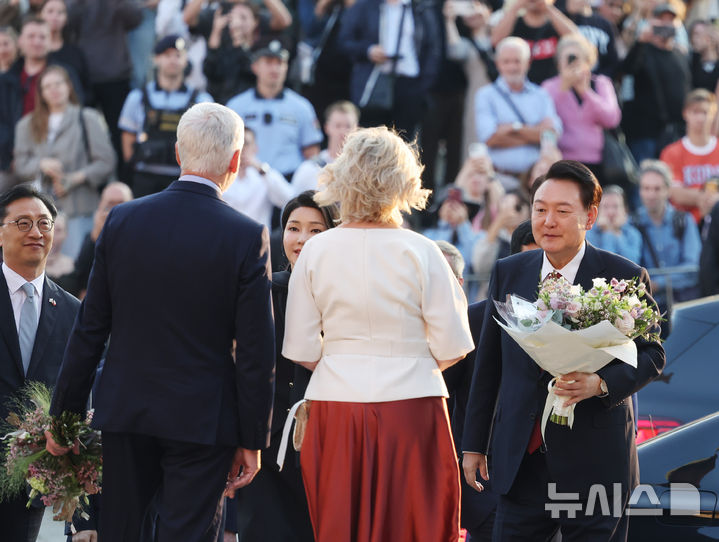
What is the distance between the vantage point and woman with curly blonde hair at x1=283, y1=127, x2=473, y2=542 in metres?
4.50

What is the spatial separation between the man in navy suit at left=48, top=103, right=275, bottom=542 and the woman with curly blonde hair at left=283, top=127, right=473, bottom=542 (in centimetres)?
22

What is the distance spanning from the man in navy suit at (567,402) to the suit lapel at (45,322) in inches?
78.0

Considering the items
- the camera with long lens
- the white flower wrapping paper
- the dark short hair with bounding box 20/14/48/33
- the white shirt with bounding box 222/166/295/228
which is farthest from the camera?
the camera with long lens

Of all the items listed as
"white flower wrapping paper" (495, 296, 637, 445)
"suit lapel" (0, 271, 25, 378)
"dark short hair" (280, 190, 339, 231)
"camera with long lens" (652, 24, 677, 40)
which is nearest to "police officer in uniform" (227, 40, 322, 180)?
"camera with long lens" (652, 24, 677, 40)

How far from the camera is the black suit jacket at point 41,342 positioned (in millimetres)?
5289

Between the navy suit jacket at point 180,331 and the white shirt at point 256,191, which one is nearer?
the navy suit jacket at point 180,331

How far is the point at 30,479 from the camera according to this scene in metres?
4.84

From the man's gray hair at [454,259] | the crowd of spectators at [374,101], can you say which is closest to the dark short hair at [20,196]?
the man's gray hair at [454,259]

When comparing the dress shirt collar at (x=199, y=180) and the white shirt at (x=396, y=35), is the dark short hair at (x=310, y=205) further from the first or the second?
the white shirt at (x=396, y=35)

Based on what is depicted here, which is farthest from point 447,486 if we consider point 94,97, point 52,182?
point 94,97

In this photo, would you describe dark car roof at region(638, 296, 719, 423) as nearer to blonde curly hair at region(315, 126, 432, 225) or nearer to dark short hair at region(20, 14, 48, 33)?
blonde curly hair at region(315, 126, 432, 225)

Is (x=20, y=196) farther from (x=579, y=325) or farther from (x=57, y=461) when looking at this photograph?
(x=579, y=325)

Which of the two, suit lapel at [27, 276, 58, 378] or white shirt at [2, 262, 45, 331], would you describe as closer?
suit lapel at [27, 276, 58, 378]

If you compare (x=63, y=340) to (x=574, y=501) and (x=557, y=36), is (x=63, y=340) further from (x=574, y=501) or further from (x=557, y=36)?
Result: (x=557, y=36)
